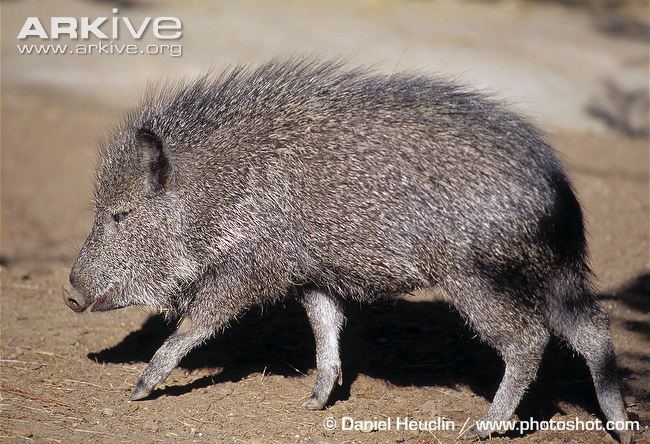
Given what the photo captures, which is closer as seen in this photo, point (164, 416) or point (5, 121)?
point (164, 416)

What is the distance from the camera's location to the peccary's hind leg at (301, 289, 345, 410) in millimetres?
5164

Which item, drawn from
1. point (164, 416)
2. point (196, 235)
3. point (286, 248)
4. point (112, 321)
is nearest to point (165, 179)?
point (196, 235)

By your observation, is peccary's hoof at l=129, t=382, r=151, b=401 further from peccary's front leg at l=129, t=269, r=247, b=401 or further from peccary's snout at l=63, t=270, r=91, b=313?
peccary's snout at l=63, t=270, r=91, b=313

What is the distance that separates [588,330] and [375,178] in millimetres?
1443

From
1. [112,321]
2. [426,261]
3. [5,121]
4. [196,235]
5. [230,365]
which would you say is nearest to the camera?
[426,261]

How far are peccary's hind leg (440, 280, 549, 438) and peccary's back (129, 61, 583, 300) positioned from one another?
0.57 feet

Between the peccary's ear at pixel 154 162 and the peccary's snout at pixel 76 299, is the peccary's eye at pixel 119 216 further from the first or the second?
the peccary's snout at pixel 76 299

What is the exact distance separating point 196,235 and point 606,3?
39.6 feet

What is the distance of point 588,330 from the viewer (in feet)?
15.6

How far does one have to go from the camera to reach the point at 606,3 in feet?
48.8

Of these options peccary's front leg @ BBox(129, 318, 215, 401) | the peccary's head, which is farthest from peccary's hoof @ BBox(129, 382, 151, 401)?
the peccary's head

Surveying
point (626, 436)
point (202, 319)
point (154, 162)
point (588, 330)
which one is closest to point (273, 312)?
point (202, 319)

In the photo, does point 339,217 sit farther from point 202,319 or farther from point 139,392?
point 139,392

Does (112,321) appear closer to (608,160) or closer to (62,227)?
(62,227)
